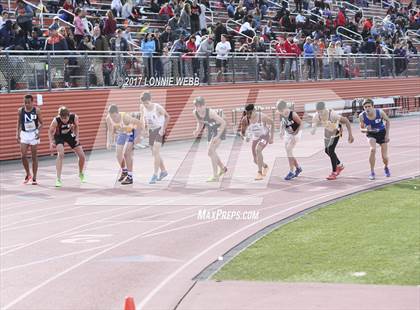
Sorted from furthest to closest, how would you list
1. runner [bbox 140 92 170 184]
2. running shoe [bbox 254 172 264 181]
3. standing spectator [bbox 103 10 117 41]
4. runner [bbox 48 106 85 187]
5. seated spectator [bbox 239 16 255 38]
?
seated spectator [bbox 239 16 255 38] < standing spectator [bbox 103 10 117 41] < running shoe [bbox 254 172 264 181] < runner [bbox 140 92 170 184] < runner [bbox 48 106 85 187]

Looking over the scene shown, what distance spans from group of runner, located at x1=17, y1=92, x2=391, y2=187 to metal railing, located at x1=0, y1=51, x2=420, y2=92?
156 inches

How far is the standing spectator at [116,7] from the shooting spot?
2878 centimetres

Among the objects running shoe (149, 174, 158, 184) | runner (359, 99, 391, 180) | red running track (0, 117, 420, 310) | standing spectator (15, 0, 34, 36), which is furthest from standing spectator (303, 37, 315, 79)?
running shoe (149, 174, 158, 184)

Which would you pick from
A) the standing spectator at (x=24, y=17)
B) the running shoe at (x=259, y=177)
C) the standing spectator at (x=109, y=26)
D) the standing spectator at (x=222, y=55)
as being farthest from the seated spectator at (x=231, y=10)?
the running shoe at (x=259, y=177)

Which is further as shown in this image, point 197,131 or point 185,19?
point 185,19

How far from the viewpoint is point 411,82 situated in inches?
1688

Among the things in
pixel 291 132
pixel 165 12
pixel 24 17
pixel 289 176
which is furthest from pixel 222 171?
pixel 165 12

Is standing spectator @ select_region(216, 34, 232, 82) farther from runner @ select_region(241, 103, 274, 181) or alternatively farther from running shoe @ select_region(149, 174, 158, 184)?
running shoe @ select_region(149, 174, 158, 184)

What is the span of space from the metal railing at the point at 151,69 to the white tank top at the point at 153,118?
16.8 feet

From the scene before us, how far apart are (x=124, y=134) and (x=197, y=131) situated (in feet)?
5.48

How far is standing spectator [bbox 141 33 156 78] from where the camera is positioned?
84.2 ft

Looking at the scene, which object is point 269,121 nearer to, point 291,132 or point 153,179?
point 291,132

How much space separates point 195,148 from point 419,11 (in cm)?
2996

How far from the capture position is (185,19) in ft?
97.6
